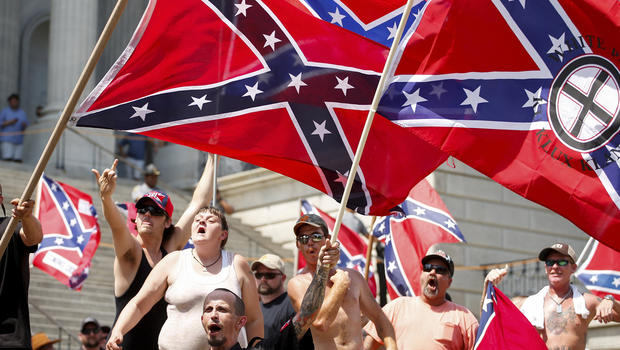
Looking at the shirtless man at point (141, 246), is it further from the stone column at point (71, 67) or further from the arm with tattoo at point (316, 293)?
the stone column at point (71, 67)

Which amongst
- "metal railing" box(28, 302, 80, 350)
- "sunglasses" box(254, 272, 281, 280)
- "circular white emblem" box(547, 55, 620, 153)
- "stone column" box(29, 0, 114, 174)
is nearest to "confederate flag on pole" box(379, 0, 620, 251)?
"circular white emblem" box(547, 55, 620, 153)

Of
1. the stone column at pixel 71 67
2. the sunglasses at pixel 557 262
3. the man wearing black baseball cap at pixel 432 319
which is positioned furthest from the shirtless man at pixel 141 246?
the stone column at pixel 71 67

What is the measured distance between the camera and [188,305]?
25.9 ft

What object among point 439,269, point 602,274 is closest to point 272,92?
point 439,269

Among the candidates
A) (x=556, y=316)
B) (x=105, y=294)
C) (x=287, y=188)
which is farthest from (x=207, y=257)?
(x=287, y=188)

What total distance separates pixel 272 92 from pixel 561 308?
3.10 meters

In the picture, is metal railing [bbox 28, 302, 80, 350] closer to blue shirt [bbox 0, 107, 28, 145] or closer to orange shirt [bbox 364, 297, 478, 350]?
orange shirt [bbox 364, 297, 478, 350]

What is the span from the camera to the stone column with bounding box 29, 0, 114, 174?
1036 inches

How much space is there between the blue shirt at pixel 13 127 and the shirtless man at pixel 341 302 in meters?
17.8

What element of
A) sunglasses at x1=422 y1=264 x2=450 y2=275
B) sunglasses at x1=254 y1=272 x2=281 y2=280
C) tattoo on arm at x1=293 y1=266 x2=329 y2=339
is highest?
sunglasses at x1=254 y1=272 x2=281 y2=280

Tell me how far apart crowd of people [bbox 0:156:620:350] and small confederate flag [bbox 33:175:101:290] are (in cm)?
507

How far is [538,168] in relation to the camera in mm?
7977

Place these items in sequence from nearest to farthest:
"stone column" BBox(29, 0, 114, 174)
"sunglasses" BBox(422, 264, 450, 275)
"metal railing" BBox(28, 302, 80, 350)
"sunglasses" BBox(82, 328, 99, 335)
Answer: "sunglasses" BBox(422, 264, 450, 275) → "sunglasses" BBox(82, 328, 99, 335) → "metal railing" BBox(28, 302, 80, 350) → "stone column" BBox(29, 0, 114, 174)

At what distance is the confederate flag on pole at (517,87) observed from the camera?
Answer: 805 cm
